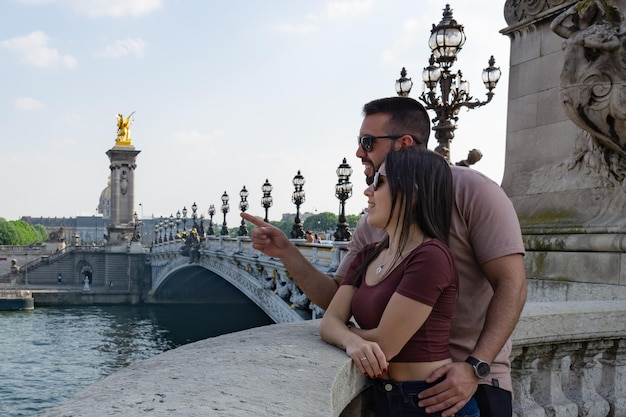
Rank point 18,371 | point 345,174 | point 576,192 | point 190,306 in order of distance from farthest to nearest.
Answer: point 190,306
point 18,371
point 345,174
point 576,192

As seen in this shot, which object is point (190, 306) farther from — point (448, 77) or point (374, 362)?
point (374, 362)

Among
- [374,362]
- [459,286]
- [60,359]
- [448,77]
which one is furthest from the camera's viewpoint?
[60,359]

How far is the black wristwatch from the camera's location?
234 cm

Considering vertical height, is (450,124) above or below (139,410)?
above

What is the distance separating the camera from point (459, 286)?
8.43 ft

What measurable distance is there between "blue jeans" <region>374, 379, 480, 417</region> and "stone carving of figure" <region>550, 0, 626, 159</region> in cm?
338

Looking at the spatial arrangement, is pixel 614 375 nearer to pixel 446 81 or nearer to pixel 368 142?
pixel 368 142

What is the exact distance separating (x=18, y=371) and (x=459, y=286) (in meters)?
31.4

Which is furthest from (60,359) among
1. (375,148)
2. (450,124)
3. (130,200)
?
(130,200)

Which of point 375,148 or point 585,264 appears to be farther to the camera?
point 585,264

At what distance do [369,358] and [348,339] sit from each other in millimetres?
150

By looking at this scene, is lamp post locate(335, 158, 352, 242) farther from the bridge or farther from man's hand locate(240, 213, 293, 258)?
man's hand locate(240, 213, 293, 258)

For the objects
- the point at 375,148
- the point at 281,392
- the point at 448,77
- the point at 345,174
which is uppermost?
the point at 448,77

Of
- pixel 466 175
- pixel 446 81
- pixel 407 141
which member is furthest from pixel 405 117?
pixel 446 81
